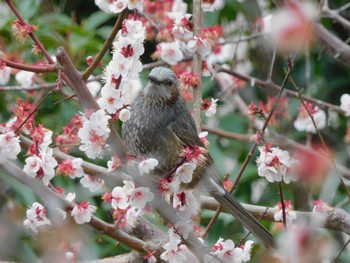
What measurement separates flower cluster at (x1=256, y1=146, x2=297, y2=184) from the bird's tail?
0.37 metres

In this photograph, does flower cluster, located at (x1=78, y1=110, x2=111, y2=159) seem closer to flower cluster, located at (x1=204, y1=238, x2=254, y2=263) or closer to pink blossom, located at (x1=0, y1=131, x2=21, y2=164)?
pink blossom, located at (x1=0, y1=131, x2=21, y2=164)

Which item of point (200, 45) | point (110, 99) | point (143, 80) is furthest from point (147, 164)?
point (143, 80)

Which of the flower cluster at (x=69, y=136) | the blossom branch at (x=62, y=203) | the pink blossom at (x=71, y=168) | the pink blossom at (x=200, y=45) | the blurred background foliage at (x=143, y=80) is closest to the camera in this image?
the blossom branch at (x=62, y=203)

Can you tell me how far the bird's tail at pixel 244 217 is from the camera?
267 centimetres

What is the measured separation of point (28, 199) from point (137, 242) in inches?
64.2

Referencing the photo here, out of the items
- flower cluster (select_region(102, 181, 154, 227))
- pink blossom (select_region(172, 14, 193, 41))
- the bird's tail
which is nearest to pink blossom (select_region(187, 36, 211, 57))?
pink blossom (select_region(172, 14, 193, 41))

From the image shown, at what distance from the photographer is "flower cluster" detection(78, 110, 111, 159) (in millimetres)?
2094

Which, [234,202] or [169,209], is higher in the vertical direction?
[169,209]

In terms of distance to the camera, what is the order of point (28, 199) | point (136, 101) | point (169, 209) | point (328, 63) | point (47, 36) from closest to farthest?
point (169, 209), point (136, 101), point (28, 199), point (47, 36), point (328, 63)

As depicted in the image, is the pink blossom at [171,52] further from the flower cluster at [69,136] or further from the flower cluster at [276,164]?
the flower cluster at [276,164]

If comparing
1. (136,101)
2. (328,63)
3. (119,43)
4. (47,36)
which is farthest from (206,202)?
(328,63)

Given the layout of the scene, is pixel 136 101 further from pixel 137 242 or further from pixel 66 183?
pixel 66 183

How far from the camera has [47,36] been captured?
4.37 m

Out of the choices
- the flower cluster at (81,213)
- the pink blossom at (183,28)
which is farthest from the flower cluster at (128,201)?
the pink blossom at (183,28)
